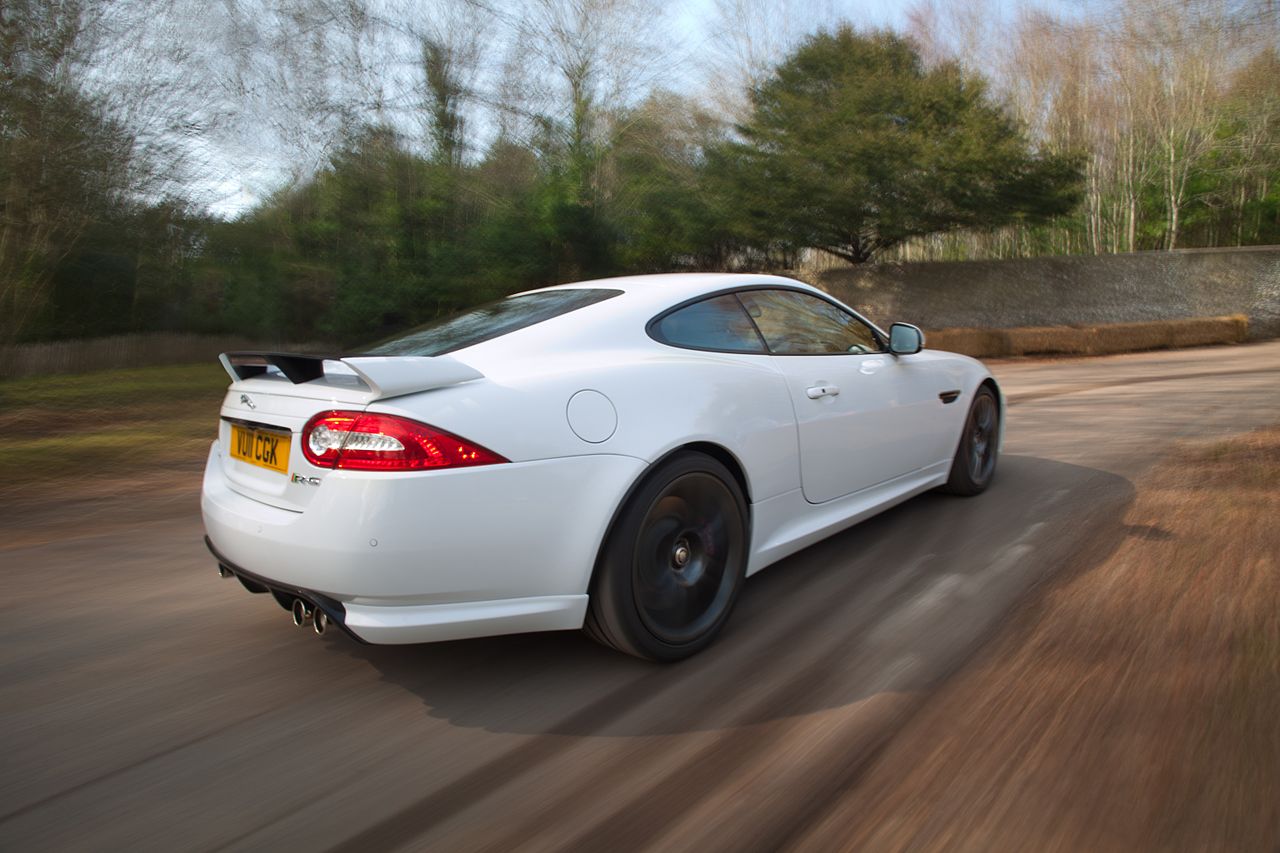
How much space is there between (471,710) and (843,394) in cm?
191

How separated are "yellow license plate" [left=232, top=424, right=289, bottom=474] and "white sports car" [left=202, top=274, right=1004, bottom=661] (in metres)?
0.01

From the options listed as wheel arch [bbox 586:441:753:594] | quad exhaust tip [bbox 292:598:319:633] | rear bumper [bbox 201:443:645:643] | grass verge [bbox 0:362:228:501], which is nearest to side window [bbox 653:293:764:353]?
wheel arch [bbox 586:441:753:594]

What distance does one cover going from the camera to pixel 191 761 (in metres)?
2.25

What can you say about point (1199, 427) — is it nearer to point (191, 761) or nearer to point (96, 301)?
point (191, 761)

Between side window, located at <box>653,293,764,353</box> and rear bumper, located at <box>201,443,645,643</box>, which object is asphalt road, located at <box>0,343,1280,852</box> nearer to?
rear bumper, located at <box>201,443,645,643</box>

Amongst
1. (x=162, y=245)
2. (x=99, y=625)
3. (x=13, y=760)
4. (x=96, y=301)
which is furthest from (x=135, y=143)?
(x=13, y=760)

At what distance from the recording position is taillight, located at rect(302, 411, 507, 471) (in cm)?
227

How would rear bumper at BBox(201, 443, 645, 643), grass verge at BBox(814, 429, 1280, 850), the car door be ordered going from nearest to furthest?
grass verge at BBox(814, 429, 1280, 850) → rear bumper at BBox(201, 443, 645, 643) → the car door

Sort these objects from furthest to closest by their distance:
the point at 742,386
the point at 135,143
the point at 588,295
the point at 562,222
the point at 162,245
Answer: the point at 562,222 < the point at 162,245 < the point at 135,143 < the point at 588,295 < the point at 742,386

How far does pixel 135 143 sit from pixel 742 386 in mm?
9159

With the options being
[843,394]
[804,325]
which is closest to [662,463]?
[843,394]

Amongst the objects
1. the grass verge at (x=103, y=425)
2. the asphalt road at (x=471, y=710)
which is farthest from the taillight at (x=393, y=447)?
the grass verge at (x=103, y=425)

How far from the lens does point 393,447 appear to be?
7.45 feet

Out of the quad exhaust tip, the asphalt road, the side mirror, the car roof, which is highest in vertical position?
the car roof
